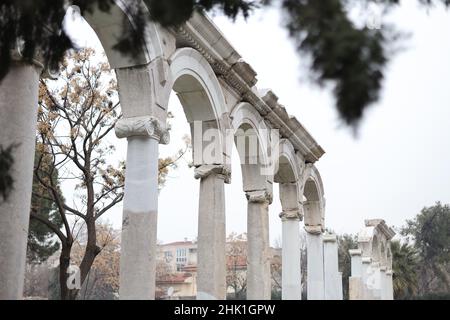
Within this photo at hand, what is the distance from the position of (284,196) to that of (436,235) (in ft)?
122

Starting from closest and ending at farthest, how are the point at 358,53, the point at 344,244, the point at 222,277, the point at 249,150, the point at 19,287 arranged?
the point at 358,53 < the point at 19,287 < the point at 222,277 < the point at 249,150 < the point at 344,244

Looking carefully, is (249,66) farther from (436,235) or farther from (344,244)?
(436,235)

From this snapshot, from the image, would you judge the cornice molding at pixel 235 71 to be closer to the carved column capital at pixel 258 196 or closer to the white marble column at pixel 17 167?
the carved column capital at pixel 258 196

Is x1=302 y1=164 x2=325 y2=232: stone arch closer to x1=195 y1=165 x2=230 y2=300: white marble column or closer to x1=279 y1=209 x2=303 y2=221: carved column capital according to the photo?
x1=279 y1=209 x2=303 y2=221: carved column capital

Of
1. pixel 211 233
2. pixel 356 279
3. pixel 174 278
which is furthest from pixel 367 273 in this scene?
pixel 174 278

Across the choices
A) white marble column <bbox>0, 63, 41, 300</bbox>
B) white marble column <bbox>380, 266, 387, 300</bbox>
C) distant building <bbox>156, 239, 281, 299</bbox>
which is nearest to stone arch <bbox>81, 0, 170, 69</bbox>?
white marble column <bbox>0, 63, 41, 300</bbox>

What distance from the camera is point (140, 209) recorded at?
857cm

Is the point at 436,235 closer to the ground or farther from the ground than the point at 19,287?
farther from the ground

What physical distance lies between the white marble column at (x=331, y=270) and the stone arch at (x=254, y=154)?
7145 mm

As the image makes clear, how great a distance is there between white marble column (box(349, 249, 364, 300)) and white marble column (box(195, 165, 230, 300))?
1151 cm

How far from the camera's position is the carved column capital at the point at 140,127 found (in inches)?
339

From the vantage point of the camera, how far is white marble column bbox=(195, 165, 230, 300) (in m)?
10.9
